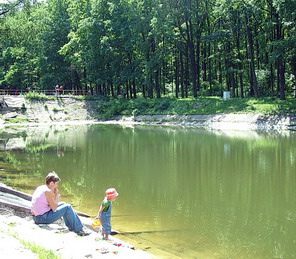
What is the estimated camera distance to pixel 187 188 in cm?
1370

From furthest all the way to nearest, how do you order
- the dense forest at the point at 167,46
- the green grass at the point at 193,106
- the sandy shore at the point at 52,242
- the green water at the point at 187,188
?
the dense forest at the point at 167,46
the green grass at the point at 193,106
the green water at the point at 187,188
the sandy shore at the point at 52,242

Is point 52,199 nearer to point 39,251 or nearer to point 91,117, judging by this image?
point 39,251

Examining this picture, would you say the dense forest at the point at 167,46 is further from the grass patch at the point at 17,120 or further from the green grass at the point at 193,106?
the grass patch at the point at 17,120

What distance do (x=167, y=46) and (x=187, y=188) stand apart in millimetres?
41638

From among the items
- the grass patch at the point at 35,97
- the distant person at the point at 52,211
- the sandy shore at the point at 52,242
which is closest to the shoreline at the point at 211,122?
the grass patch at the point at 35,97

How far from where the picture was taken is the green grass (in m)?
38.5

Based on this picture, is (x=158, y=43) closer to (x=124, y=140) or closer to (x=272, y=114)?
(x=272, y=114)

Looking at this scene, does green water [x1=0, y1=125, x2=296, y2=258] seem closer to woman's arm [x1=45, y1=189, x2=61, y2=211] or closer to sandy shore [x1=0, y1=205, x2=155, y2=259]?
sandy shore [x1=0, y1=205, x2=155, y2=259]

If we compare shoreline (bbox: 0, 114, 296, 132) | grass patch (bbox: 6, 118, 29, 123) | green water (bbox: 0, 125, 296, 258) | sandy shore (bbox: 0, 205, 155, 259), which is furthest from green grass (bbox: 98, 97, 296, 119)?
sandy shore (bbox: 0, 205, 155, 259)

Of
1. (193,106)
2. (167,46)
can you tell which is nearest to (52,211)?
(193,106)

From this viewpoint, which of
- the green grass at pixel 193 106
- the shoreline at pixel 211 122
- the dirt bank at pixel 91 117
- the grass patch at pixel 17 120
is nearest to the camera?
the shoreline at pixel 211 122

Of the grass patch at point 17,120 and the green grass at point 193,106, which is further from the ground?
the green grass at point 193,106

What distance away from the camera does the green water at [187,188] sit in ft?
28.8

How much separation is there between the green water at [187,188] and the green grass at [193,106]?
12.4 metres
